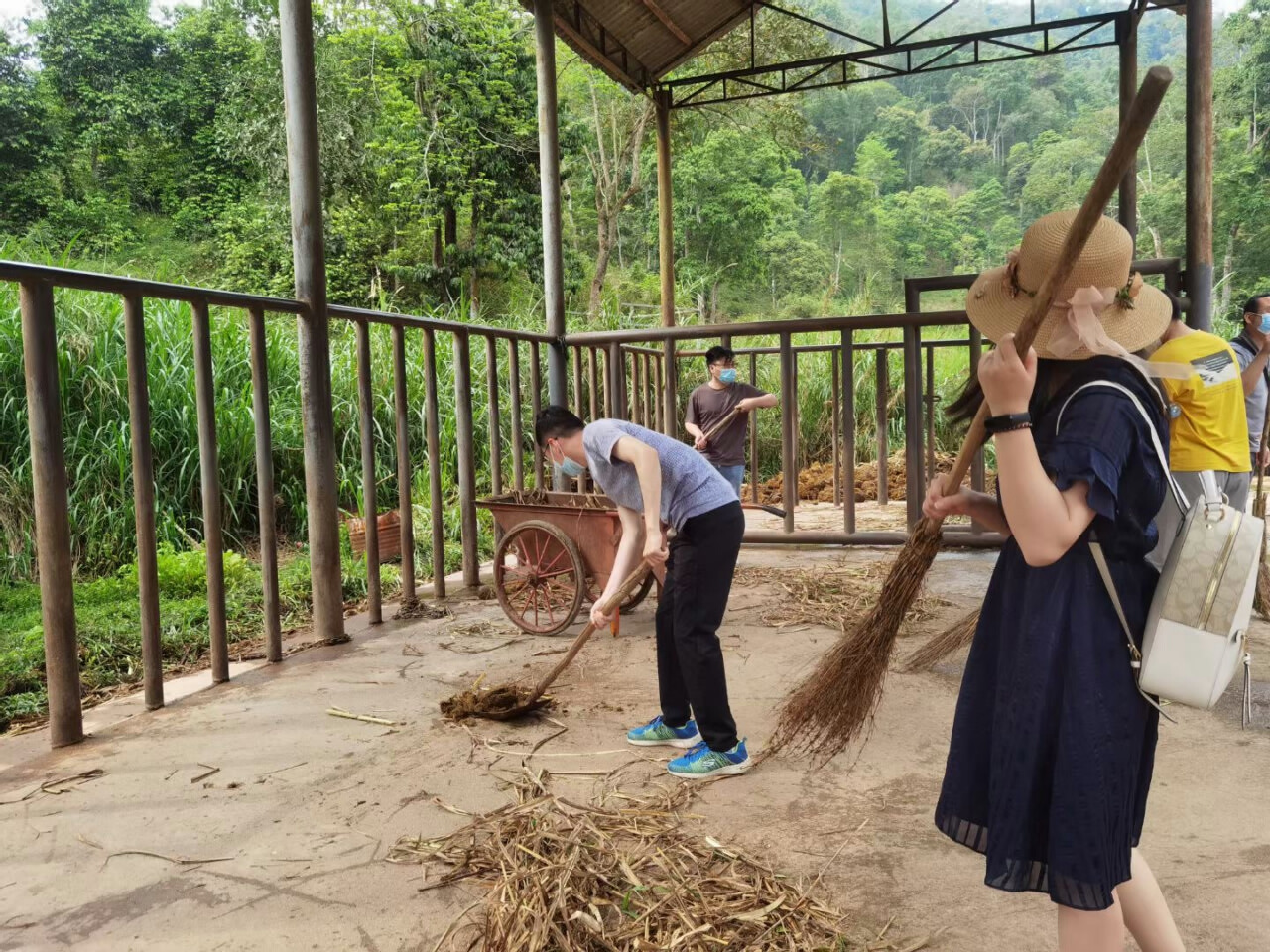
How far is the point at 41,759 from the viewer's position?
10.6 feet

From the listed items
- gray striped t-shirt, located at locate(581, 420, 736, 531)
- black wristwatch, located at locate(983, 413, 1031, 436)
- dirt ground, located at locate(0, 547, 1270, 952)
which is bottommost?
dirt ground, located at locate(0, 547, 1270, 952)

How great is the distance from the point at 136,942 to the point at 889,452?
12296mm

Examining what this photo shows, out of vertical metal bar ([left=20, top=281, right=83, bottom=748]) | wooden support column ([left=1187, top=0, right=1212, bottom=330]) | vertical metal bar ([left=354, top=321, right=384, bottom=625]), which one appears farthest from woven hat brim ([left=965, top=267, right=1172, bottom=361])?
wooden support column ([left=1187, top=0, right=1212, bottom=330])

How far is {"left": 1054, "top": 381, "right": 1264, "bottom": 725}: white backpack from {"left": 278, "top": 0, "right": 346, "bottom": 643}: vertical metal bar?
3862 mm

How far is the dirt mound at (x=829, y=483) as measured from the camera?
11052 millimetres

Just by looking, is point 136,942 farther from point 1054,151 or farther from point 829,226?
point 1054,151

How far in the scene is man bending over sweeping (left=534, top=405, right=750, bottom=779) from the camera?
10.2 feet

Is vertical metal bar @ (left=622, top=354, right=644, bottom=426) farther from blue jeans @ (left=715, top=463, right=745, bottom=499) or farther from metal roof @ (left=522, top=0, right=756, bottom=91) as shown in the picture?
metal roof @ (left=522, top=0, right=756, bottom=91)

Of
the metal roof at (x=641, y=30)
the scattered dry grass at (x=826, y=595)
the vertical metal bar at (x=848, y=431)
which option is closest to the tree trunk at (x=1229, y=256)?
the metal roof at (x=641, y=30)

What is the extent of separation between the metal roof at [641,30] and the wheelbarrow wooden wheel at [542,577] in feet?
15.7

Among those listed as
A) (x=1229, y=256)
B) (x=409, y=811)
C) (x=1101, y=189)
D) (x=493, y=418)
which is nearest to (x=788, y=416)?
(x=493, y=418)

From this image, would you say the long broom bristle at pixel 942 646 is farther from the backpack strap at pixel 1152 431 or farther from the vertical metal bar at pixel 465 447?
the vertical metal bar at pixel 465 447

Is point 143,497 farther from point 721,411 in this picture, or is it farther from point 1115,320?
point 721,411

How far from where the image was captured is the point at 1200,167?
20.0 feet
